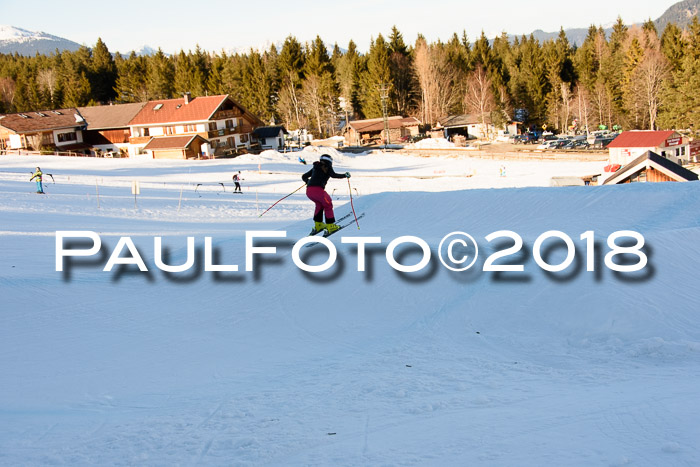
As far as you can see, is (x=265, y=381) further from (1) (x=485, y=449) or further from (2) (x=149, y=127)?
(2) (x=149, y=127)

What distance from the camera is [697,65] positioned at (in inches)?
2170

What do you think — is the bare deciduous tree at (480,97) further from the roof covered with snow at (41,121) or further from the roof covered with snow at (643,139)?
the roof covered with snow at (41,121)

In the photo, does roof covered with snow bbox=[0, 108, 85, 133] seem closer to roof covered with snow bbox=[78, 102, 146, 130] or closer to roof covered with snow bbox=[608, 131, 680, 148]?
roof covered with snow bbox=[78, 102, 146, 130]

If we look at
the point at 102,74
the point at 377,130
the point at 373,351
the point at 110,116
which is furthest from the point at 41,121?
the point at 373,351

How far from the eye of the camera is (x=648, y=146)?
38.9 metres

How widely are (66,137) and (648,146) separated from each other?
52.8 meters

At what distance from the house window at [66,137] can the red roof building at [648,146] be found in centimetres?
5032

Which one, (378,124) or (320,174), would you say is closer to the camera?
(320,174)

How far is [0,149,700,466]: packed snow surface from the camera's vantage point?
4.28 m

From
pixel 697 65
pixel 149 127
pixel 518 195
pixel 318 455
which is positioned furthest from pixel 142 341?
pixel 697 65

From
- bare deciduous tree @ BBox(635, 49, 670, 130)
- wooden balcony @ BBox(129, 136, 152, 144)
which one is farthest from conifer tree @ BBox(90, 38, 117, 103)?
bare deciduous tree @ BBox(635, 49, 670, 130)

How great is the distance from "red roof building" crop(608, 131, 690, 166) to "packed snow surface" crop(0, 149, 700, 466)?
28469mm

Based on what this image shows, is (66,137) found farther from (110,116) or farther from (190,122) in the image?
(190,122)

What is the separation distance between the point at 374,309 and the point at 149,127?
175 feet
